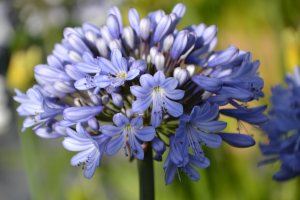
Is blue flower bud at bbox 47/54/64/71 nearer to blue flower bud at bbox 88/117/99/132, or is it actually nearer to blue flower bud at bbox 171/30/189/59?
blue flower bud at bbox 88/117/99/132

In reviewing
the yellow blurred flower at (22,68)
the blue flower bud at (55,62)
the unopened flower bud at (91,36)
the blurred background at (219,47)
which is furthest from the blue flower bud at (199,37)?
the yellow blurred flower at (22,68)

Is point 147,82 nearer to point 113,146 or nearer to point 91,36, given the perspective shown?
point 113,146

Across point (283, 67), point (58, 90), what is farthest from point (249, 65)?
point (283, 67)

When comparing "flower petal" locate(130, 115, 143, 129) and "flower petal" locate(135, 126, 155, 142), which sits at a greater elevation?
"flower petal" locate(130, 115, 143, 129)

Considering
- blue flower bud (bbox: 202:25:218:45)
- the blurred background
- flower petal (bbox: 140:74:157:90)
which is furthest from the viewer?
the blurred background

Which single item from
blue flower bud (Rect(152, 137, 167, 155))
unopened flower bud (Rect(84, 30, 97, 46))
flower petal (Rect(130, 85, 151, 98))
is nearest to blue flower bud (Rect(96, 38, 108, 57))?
unopened flower bud (Rect(84, 30, 97, 46))

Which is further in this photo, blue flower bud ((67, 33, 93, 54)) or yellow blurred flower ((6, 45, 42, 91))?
yellow blurred flower ((6, 45, 42, 91))

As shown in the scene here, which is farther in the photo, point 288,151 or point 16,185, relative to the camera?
point 16,185

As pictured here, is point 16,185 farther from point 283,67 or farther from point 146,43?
point 283,67
